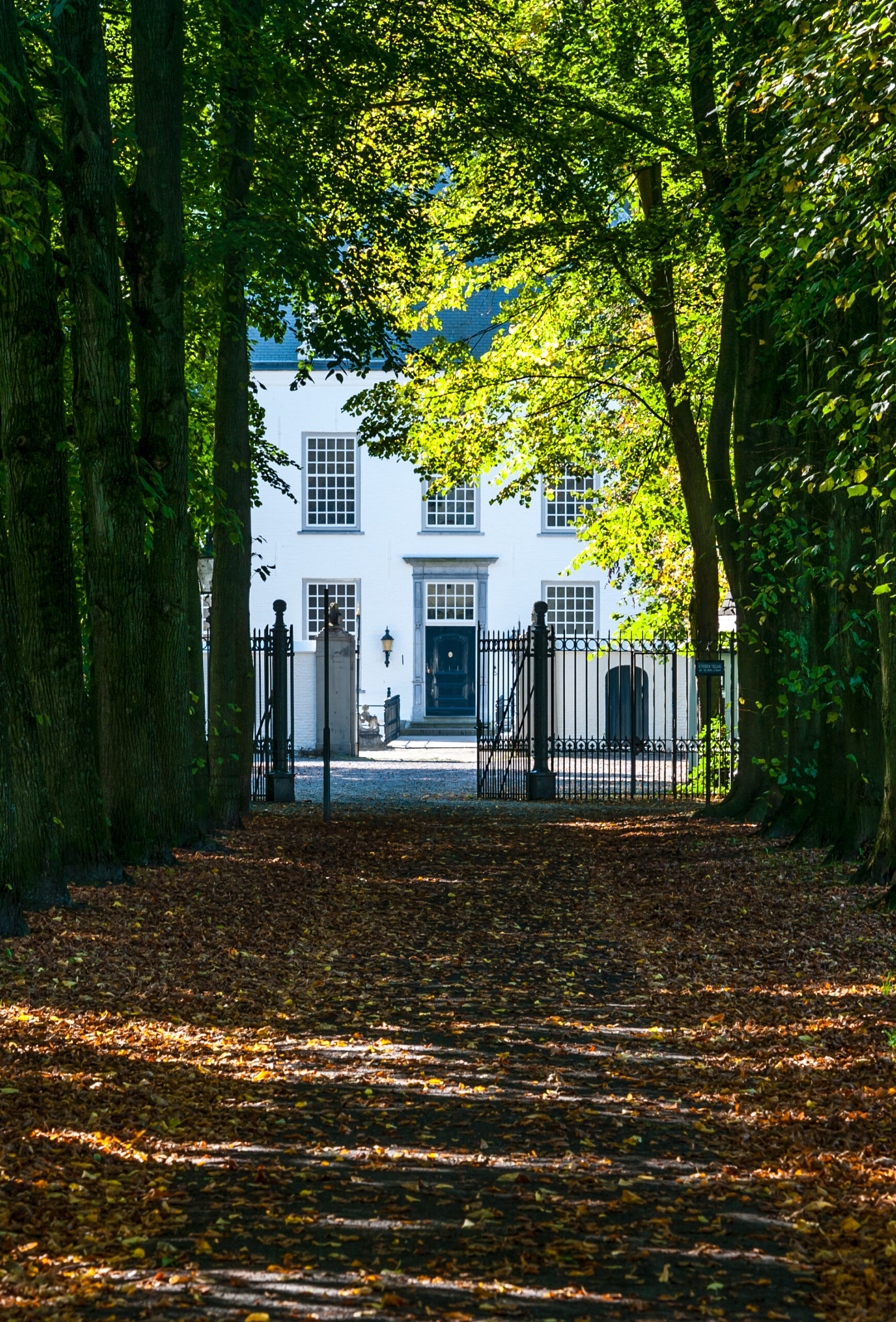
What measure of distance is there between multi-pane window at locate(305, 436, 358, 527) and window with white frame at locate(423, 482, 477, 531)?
2107 millimetres

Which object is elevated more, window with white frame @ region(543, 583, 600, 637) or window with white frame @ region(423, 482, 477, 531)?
window with white frame @ region(423, 482, 477, 531)

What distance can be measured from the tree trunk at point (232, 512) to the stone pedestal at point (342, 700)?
16.9 m

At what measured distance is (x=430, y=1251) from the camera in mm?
4082

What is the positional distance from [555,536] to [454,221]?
73.5 ft

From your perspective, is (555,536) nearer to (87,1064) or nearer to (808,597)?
(808,597)

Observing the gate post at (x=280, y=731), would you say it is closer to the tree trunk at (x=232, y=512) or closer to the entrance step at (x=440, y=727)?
the tree trunk at (x=232, y=512)

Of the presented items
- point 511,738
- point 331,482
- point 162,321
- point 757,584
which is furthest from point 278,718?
point 331,482

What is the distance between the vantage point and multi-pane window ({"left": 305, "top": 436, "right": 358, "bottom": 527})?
4253 cm

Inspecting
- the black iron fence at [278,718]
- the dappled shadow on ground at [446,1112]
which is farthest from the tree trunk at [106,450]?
the black iron fence at [278,718]

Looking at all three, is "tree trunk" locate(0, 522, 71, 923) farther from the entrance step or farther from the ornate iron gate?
the entrance step

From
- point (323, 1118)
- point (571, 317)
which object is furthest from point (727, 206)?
point (571, 317)

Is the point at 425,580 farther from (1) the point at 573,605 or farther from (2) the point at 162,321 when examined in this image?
(2) the point at 162,321

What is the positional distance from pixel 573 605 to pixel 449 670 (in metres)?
4.05

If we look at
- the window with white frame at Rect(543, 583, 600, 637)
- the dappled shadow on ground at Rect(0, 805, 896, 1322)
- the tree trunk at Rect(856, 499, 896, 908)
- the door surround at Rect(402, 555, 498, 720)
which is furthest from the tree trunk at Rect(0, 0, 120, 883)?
the window with white frame at Rect(543, 583, 600, 637)
